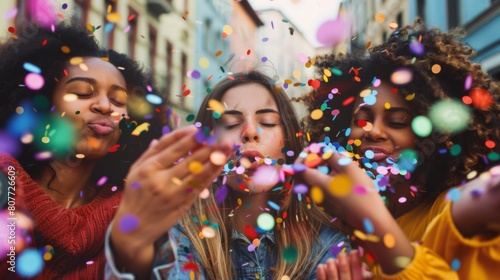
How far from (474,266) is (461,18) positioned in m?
8.55

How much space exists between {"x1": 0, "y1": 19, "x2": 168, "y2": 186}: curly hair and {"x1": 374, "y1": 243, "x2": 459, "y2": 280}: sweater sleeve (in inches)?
43.2

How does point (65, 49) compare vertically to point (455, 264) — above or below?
above

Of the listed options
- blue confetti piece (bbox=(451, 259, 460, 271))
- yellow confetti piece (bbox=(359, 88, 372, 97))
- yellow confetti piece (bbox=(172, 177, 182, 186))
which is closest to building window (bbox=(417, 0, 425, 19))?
yellow confetti piece (bbox=(359, 88, 372, 97))

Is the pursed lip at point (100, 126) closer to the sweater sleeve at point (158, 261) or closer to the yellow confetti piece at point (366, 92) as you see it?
the sweater sleeve at point (158, 261)

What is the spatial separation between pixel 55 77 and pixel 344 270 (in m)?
1.29

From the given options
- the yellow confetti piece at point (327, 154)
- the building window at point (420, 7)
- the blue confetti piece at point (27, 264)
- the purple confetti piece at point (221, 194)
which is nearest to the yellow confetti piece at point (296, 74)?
the purple confetti piece at point (221, 194)

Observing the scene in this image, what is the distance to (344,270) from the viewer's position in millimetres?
1114

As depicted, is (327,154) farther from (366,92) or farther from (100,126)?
(100,126)

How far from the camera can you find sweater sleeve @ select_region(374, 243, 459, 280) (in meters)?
1.01

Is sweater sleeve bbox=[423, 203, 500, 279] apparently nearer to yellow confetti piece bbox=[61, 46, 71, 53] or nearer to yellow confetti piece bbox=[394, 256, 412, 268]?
yellow confetti piece bbox=[394, 256, 412, 268]

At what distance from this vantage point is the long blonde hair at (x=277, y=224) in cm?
145

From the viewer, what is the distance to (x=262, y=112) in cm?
170

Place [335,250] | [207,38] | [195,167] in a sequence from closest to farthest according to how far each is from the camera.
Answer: [195,167] → [335,250] → [207,38]

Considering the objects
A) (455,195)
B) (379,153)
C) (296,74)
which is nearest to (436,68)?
(379,153)
